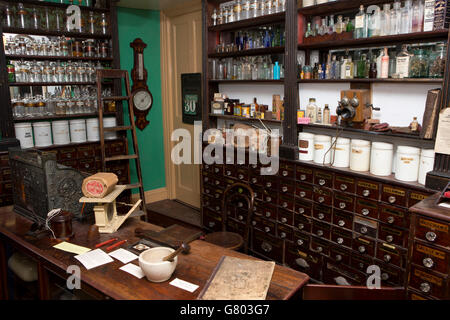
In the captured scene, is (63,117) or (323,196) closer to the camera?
(323,196)

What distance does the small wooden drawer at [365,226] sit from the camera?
103 inches

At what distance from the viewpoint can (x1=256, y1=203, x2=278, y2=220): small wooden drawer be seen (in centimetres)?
333

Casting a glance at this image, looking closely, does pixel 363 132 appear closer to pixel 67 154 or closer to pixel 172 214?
pixel 172 214

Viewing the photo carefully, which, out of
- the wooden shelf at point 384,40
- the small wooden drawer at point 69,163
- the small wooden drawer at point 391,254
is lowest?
the small wooden drawer at point 391,254

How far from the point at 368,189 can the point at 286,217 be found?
82 cm

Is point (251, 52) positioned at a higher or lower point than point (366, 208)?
higher

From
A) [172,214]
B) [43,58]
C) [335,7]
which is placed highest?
[335,7]

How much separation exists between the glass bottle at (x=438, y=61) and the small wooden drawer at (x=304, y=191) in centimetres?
118

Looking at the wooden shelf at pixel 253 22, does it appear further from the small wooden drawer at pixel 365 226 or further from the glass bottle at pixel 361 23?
the small wooden drawer at pixel 365 226

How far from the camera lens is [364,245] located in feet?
8.77

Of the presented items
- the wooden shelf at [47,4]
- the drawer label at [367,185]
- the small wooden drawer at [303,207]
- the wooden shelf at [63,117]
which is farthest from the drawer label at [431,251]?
the wooden shelf at [47,4]

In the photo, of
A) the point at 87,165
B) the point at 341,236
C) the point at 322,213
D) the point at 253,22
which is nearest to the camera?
the point at 341,236

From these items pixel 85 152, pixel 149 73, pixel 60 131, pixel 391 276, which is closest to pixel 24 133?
pixel 60 131
